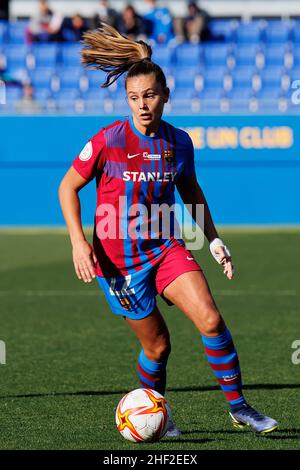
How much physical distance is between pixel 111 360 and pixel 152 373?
8.02 ft

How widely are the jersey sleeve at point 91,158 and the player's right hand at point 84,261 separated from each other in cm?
41

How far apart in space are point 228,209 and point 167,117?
2132 mm

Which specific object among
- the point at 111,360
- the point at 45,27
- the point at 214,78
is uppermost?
the point at 45,27

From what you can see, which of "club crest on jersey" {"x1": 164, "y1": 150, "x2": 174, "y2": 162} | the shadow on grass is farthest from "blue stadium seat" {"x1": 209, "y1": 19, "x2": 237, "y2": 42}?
"club crest on jersey" {"x1": 164, "y1": 150, "x2": 174, "y2": 162}

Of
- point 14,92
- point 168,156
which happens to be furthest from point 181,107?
point 168,156

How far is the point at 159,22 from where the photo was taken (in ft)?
73.2

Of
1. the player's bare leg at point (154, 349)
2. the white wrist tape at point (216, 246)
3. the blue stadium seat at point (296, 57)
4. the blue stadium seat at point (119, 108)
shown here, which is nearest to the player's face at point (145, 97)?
the white wrist tape at point (216, 246)

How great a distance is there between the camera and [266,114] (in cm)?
1886

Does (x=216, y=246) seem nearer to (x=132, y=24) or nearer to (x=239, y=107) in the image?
(x=239, y=107)

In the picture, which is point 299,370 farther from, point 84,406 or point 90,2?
point 90,2

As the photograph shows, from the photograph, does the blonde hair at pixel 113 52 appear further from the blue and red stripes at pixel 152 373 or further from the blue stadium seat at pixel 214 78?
the blue stadium seat at pixel 214 78

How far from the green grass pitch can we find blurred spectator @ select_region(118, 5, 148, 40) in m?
7.77

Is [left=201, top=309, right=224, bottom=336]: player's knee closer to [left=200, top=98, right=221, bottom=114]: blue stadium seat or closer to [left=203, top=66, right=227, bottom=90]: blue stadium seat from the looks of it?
[left=200, top=98, right=221, bottom=114]: blue stadium seat

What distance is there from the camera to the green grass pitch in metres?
5.58
